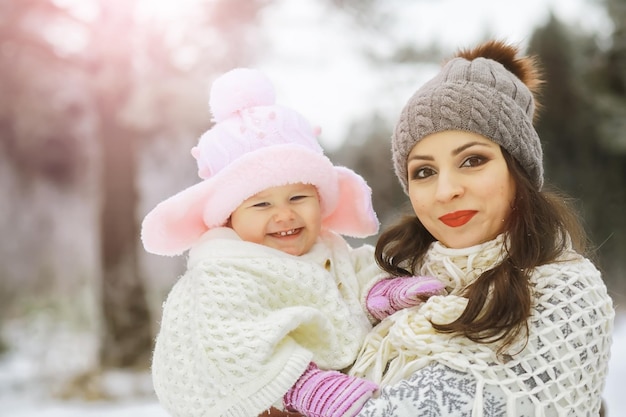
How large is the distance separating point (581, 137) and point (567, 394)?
6.10 m

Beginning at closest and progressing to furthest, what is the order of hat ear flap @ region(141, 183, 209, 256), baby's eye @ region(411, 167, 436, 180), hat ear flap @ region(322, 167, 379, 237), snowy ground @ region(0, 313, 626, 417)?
baby's eye @ region(411, 167, 436, 180)
hat ear flap @ region(141, 183, 209, 256)
hat ear flap @ region(322, 167, 379, 237)
snowy ground @ region(0, 313, 626, 417)

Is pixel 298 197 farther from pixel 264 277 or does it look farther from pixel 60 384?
pixel 60 384

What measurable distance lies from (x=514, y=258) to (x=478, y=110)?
348mm

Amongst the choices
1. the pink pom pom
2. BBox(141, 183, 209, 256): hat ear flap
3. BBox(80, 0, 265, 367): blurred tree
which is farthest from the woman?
BBox(80, 0, 265, 367): blurred tree

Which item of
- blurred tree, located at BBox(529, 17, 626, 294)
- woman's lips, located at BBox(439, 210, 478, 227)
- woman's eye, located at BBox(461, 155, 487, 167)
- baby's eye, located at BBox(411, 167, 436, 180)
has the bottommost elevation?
woman's lips, located at BBox(439, 210, 478, 227)

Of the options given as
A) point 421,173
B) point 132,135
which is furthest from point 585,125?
point 421,173

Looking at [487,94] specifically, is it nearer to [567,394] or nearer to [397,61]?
[567,394]

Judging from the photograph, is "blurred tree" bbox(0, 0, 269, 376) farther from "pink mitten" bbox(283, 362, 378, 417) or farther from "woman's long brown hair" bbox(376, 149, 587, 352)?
"pink mitten" bbox(283, 362, 378, 417)

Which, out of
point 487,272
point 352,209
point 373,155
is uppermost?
point 373,155

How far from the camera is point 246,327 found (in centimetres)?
147

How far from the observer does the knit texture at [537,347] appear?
4.39 ft

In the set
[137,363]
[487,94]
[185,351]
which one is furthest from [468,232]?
[137,363]

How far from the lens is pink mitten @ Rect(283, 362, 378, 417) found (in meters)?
1.36

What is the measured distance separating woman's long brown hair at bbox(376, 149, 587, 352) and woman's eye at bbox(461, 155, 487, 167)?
0.06m
